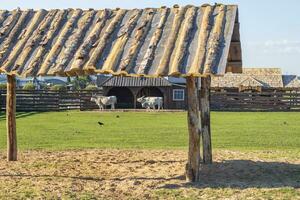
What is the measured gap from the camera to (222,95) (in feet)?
143

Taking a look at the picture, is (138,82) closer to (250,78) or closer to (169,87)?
(169,87)

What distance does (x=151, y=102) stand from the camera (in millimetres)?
41469

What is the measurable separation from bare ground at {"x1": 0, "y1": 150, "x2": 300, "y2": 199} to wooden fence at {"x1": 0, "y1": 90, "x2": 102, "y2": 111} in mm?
26030

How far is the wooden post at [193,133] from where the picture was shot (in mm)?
10555

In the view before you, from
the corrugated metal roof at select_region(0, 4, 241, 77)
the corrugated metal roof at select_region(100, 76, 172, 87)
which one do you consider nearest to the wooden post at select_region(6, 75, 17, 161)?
the corrugated metal roof at select_region(0, 4, 241, 77)

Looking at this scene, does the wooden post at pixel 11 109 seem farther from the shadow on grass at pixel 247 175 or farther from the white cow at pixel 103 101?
the white cow at pixel 103 101

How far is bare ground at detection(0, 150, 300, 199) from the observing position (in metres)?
9.80

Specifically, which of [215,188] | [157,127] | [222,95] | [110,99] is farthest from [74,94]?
[215,188]

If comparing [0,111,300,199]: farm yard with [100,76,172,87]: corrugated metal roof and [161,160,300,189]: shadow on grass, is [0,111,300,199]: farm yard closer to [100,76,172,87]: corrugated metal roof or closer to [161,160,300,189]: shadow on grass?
[161,160,300,189]: shadow on grass

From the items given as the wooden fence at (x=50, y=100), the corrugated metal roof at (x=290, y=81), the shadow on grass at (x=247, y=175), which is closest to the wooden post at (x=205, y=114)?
the shadow on grass at (x=247, y=175)

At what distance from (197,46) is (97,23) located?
8.67ft

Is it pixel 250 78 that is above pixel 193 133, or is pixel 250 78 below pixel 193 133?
above

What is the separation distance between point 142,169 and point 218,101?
31649 millimetres

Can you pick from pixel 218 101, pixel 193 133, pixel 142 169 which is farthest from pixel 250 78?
pixel 193 133
